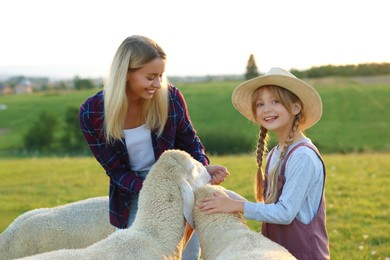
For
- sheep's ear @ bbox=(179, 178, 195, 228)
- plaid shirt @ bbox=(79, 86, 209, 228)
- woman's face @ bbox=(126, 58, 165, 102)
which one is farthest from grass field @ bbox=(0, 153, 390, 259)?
woman's face @ bbox=(126, 58, 165, 102)

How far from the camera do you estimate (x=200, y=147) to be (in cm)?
552

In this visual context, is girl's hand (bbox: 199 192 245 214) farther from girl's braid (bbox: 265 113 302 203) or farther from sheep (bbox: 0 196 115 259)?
sheep (bbox: 0 196 115 259)

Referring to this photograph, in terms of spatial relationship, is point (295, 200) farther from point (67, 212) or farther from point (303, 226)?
point (67, 212)

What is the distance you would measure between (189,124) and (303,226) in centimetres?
148

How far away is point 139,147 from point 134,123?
0.21 metres

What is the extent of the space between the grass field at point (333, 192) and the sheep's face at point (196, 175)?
2.88 m

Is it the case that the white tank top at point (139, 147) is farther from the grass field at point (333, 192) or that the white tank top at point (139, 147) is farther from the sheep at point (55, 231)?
the grass field at point (333, 192)

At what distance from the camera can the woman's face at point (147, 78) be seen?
491cm

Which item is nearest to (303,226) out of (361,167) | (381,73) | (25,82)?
(361,167)

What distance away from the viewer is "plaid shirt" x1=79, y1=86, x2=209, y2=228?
5.13m

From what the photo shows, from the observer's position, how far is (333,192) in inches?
485

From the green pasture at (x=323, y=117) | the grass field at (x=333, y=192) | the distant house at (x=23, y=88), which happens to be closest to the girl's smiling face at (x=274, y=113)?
the grass field at (x=333, y=192)

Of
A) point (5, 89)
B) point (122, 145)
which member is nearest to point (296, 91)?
point (122, 145)

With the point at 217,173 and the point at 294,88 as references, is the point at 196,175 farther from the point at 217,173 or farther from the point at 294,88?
the point at 294,88
